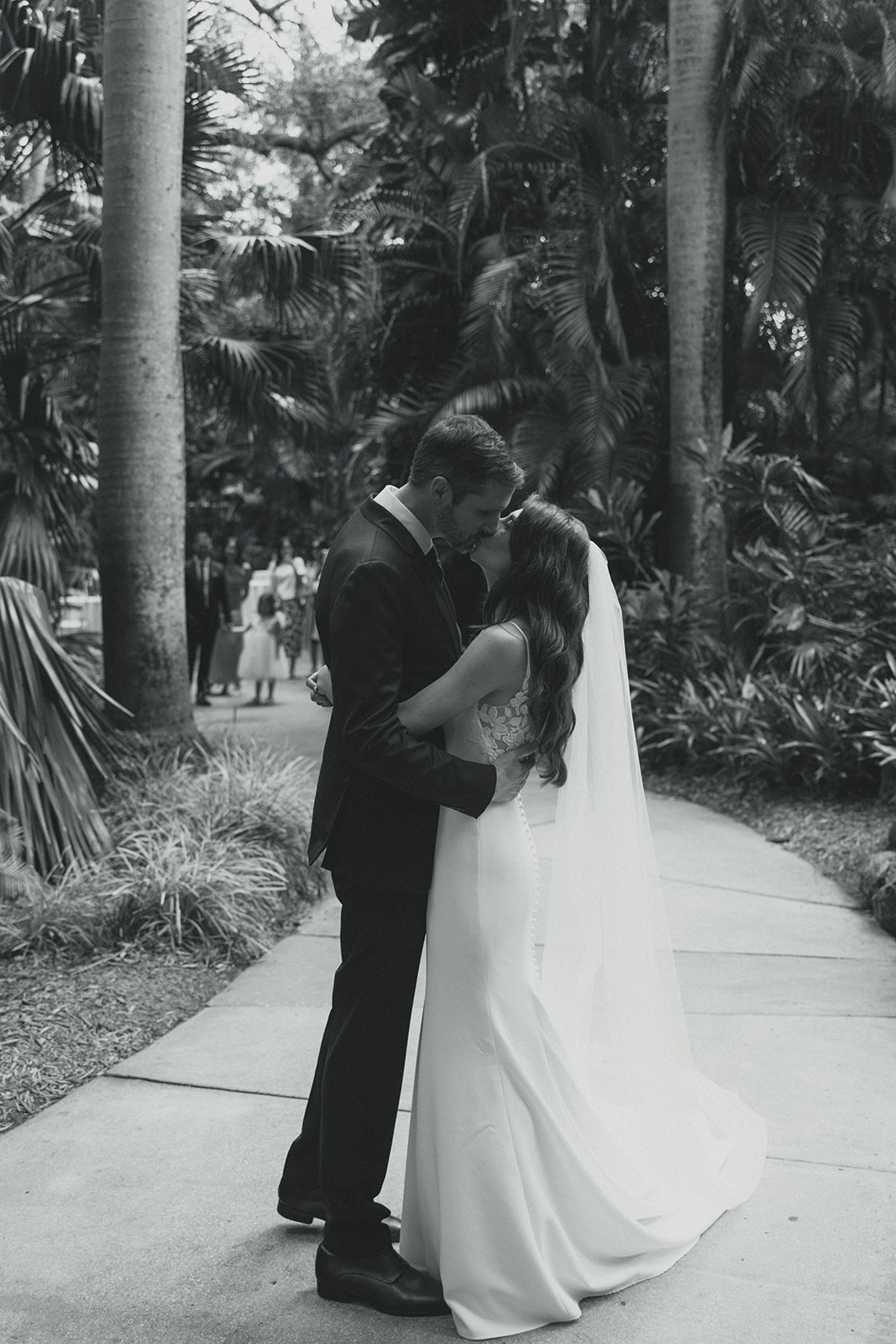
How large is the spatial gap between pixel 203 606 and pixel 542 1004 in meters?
12.3

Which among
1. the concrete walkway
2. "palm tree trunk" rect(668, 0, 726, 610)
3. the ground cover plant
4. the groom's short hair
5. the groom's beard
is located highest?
"palm tree trunk" rect(668, 0, 726, 610)

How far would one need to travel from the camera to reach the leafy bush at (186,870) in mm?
5344

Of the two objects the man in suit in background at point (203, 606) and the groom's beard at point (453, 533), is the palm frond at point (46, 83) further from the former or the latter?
the groom's beard at point (453, 533)

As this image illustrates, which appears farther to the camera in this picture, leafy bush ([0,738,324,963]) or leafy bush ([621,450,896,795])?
leafy bush ([621,450,896,795])

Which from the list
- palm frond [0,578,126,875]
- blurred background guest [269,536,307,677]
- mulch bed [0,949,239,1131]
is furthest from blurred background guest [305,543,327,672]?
mulch bed [0,949,239,1131]

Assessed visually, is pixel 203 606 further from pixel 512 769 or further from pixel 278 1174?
pixel 512 769

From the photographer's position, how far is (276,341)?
1168cm

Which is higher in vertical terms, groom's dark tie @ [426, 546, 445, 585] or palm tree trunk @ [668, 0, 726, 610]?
palm tree trunk @ [668, 0, 726, 610]

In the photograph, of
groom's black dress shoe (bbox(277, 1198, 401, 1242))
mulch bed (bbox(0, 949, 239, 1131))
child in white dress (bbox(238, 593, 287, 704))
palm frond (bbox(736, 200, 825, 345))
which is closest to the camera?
groom's black dress shoe (bbox(277, 1198, 401, 1242))

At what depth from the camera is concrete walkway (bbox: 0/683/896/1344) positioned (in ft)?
9.18

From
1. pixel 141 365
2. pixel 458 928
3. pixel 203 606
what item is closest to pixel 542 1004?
pixel 458 928

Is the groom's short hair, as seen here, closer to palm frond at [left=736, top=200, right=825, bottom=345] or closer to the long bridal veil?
the long bridal veil

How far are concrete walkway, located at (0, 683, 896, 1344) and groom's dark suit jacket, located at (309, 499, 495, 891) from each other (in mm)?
1016

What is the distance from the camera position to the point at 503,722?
299 cm
